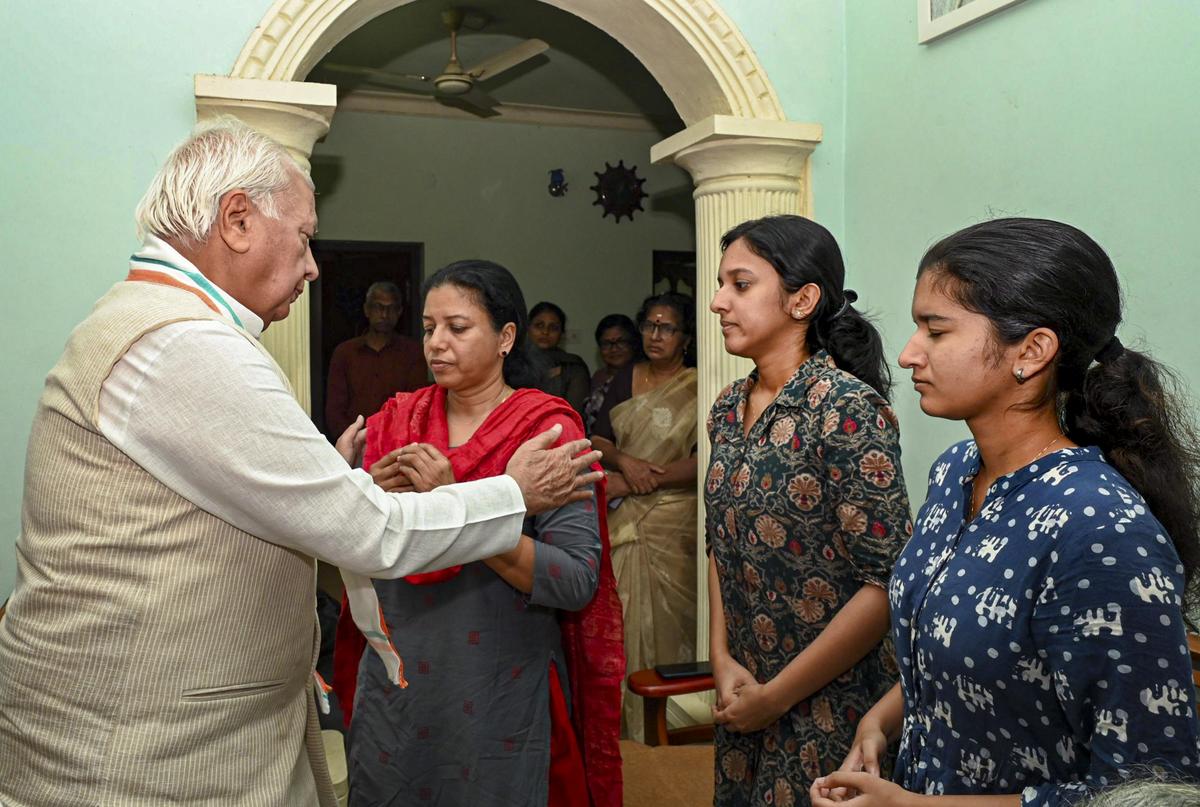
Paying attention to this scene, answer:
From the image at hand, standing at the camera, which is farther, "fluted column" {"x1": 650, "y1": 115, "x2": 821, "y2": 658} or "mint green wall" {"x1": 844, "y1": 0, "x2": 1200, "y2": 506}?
"fluted column" {"x1": 650, "y1": 115, "x2": 821, "y2": 658}

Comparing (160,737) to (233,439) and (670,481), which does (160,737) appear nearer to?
(233,439)

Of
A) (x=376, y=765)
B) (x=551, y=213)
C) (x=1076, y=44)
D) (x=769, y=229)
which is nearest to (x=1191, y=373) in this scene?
(x=1076, y=44)

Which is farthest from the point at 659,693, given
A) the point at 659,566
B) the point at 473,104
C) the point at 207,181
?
the point at 473,104

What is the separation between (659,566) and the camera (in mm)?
4211

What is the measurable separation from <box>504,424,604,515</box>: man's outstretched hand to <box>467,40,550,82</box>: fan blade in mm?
3641

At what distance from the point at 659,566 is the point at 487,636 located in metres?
2.36

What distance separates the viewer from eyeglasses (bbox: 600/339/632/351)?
17.0 feet

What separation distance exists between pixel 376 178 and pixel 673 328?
154 inches

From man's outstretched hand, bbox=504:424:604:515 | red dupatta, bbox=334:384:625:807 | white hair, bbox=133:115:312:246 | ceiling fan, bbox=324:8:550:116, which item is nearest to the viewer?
white hair, bbox=133:115:312:246

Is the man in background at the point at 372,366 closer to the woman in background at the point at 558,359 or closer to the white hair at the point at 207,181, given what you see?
the woman in background at the point at 558,359

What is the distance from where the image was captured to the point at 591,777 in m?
2.05

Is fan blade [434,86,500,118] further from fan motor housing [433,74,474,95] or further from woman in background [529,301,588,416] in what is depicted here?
woman in background [529,301,588,416]

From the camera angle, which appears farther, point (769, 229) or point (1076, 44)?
point (1076, 44)

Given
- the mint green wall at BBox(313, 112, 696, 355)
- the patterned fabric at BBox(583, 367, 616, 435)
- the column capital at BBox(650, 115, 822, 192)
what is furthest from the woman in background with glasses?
the mint green wall at BBox(313, 112, 696, 355)
